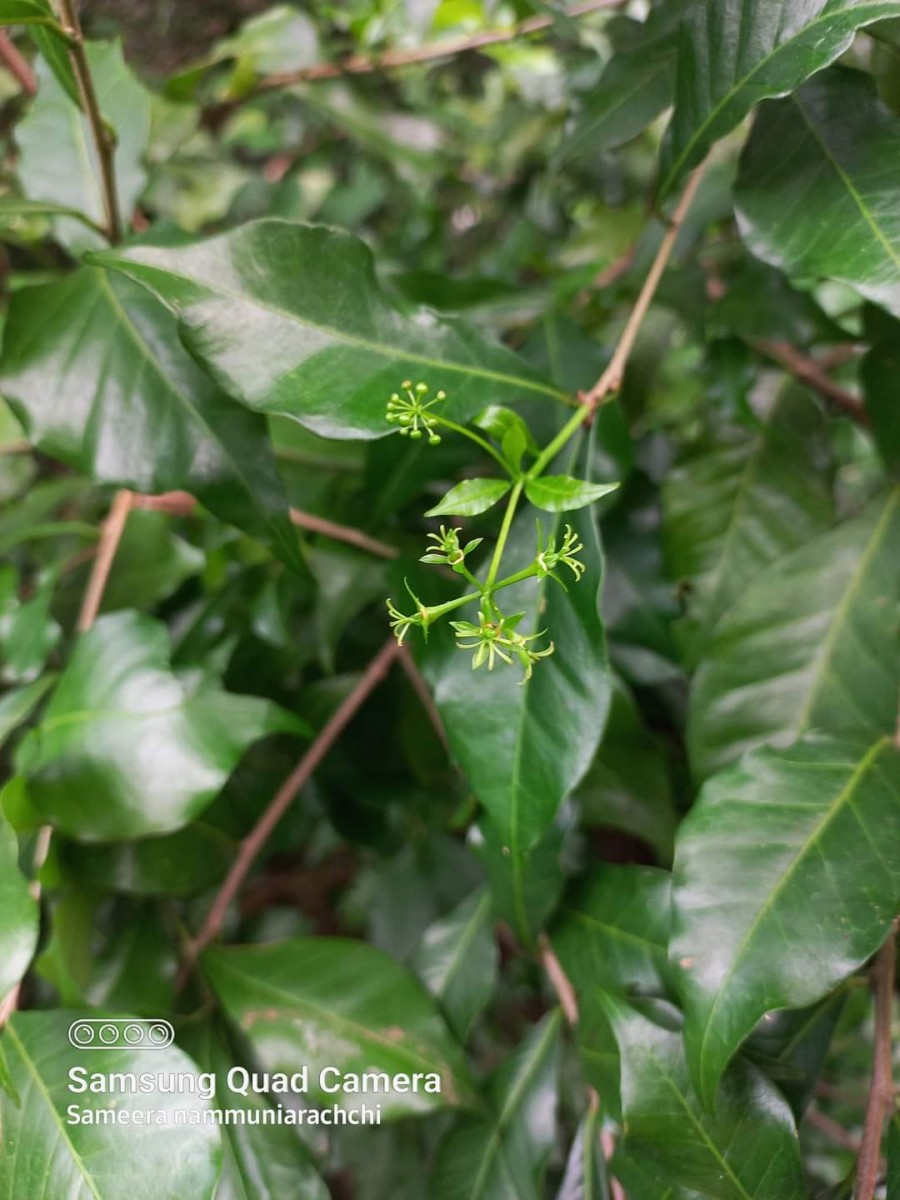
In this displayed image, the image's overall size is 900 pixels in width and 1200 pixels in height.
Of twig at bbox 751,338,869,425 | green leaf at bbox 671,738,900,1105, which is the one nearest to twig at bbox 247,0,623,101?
twig at bbox 751,338,869,425

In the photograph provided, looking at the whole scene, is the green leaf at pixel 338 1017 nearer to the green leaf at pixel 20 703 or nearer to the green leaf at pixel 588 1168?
the green leaf at pixel 588 1168

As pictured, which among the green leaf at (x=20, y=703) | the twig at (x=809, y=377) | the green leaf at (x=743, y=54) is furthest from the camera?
the twig at (x=809, y=377)

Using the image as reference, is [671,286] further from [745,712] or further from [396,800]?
[396,800]

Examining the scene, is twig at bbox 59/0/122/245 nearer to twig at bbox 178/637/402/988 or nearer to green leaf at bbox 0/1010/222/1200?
twig at bbox 178/637/402/988

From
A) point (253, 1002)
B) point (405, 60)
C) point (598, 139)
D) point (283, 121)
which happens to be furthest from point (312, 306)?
point (283, 121)

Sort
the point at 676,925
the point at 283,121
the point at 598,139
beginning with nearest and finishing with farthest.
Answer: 1. the point at 676,925
2. the point at 598,139
3. the point at 283,121

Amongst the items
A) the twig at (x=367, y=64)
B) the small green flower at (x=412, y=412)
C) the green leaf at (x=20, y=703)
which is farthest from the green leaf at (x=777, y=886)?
the twig at (x=367, y=64)
